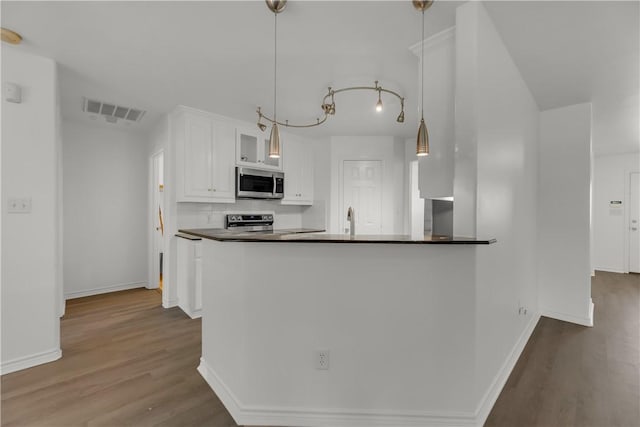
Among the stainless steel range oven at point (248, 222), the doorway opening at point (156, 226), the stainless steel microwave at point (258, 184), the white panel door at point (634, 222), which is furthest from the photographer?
the white panel door at point (634, 222)

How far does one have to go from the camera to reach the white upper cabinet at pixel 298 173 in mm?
4625

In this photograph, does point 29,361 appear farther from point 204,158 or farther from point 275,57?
point 275,57

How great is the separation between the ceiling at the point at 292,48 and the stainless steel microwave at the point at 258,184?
981 mm

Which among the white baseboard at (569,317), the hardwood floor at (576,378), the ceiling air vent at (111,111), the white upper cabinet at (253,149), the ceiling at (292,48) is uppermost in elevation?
the ceiling at (292,48)

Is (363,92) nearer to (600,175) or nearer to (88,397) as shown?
(88,397)

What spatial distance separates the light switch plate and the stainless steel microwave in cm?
203

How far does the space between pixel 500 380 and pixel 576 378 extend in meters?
0.67

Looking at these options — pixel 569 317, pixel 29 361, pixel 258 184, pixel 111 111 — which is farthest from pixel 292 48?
pixel 569 317

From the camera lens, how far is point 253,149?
4.18 metres

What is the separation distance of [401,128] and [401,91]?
1.42 m

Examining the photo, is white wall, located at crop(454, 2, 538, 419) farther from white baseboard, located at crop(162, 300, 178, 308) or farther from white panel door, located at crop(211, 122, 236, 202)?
white baseboard, located at crop(162, 300, 178, 308)

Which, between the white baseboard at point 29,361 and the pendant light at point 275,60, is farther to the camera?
the white baseboard at point 29,361

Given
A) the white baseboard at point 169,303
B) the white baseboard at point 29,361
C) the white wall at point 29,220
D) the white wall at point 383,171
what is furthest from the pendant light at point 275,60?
the white baseboard at point 169,303

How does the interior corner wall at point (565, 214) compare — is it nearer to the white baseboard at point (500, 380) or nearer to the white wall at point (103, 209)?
the white baseboard at point (500, 380)
